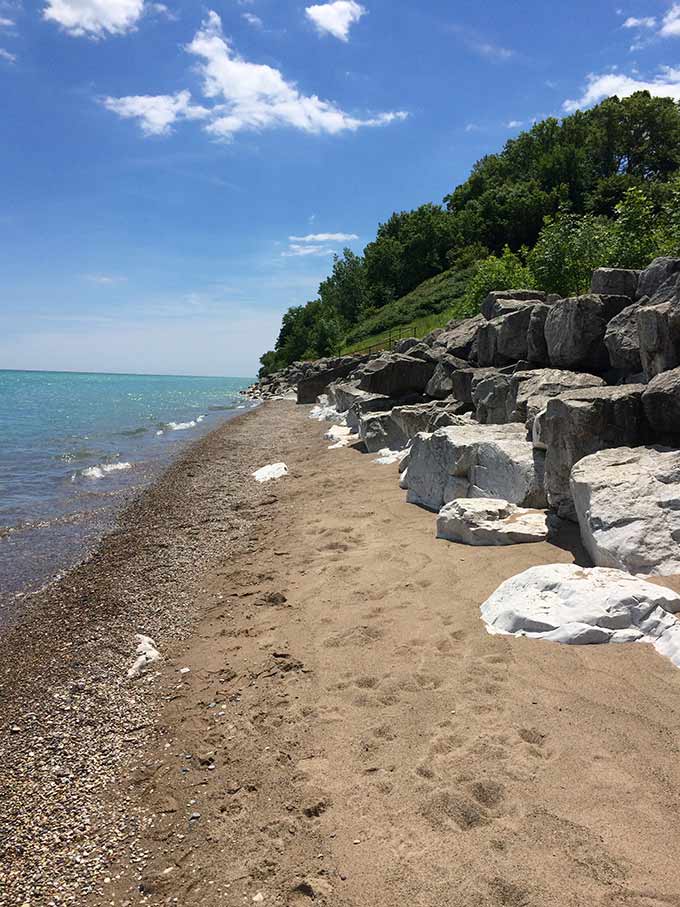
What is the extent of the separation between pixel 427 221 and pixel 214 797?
80.5 metres

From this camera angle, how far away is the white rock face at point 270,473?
14490 mm

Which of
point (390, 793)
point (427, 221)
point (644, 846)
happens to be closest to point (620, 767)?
point (644, 846)

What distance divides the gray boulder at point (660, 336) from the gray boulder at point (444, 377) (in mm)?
8992

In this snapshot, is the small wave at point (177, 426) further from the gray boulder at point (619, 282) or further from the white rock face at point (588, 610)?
the white rock face at point (588, 610)

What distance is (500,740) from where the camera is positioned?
3.67 m

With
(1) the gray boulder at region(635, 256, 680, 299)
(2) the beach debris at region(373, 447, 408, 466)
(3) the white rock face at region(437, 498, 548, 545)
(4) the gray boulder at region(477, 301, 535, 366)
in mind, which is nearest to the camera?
(3) the white rock face at region(437, 498, 548, 545)

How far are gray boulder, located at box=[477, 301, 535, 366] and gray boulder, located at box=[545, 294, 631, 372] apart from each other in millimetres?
2738

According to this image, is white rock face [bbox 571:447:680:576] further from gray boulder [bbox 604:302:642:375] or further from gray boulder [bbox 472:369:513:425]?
gray boulder [bbox 472:369:513:425]

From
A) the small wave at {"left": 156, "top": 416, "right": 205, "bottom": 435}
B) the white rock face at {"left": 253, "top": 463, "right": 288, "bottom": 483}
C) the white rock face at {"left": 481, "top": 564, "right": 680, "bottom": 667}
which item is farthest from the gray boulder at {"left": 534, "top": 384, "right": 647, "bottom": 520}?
the small wave at {"left": 156, "top": 416, "right": 205, "bottom": 435}

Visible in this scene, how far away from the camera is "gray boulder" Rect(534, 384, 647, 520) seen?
653 centimetres

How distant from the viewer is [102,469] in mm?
17188

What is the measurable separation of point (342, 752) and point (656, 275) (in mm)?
8830

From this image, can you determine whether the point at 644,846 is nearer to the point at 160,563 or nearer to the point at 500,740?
the point at 500,740

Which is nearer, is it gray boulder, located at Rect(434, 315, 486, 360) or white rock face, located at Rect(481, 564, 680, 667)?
white rock face, located at Rect(481, 564, 680, 667)
